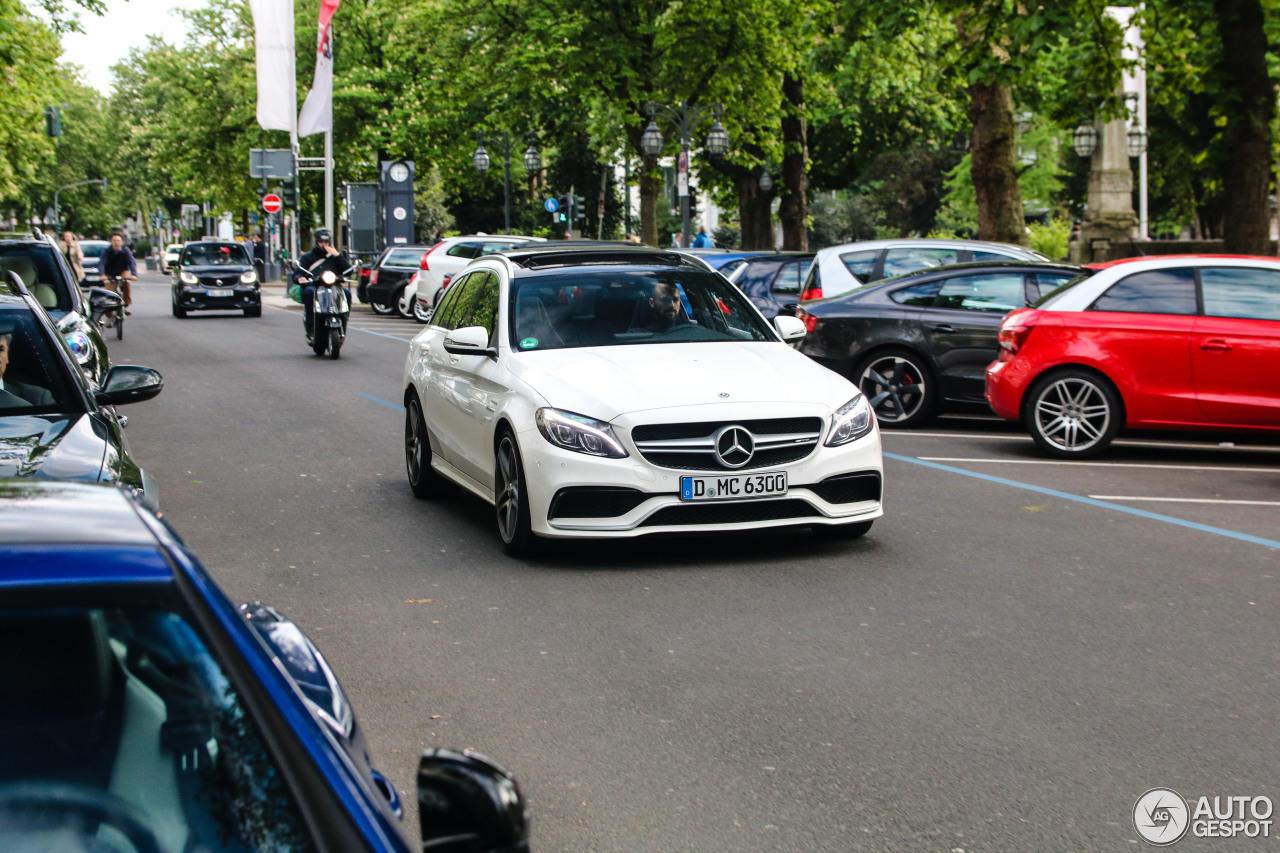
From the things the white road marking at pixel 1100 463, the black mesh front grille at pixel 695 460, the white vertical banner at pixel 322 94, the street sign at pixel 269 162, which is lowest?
the white road marking at pixel 1100 463

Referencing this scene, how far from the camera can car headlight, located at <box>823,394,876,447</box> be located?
7773mm

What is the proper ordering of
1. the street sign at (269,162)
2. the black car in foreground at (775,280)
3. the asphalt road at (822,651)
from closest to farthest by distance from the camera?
the asphalt road at (822,651) → the black car in foreground at (775,280) → the street sign at (269,162)

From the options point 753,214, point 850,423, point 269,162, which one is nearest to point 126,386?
point 850,423

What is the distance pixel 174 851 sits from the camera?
6.53 feet

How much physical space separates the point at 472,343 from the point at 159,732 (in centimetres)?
636

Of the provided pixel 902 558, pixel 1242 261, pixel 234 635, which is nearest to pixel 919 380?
pixel 1242 261

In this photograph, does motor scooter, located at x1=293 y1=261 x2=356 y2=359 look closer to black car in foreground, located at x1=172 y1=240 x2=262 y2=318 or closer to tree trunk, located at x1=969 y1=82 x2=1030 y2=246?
tree trunk, located at x1=969 y1=82 x2=1030 y2=246

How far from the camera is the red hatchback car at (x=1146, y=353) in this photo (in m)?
11.4

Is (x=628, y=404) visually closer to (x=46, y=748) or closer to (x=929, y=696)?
(x=929, y=696)

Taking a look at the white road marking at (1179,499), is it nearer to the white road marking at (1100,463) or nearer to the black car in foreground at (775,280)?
the white road marking at (1100,463)

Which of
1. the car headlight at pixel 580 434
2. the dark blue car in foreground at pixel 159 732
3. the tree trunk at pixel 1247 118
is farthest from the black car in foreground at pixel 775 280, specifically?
the dark blue car in foreground at pixel 159 732

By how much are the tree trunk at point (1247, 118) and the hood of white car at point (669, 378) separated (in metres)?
11.4

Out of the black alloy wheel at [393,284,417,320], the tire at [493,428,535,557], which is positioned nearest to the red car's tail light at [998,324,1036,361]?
the tire at [493,428,535,557]

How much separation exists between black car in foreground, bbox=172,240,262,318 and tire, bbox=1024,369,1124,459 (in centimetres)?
2524
